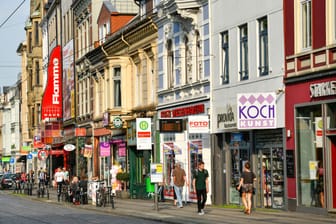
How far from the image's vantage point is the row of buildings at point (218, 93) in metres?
27.7

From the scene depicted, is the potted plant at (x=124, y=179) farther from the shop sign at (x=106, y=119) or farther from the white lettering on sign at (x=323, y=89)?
the white lettering on sign at (x=323, y=89)

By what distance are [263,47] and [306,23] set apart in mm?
3353

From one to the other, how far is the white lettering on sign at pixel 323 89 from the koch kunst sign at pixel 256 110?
2.51 m

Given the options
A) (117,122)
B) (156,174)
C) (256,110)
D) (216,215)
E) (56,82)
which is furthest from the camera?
(56,82)

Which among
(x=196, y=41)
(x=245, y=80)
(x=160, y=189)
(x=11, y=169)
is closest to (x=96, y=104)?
(x=160, y=189)

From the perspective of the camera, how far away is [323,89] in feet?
87.6

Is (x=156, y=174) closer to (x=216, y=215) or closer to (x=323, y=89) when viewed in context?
(x=216, y=215)

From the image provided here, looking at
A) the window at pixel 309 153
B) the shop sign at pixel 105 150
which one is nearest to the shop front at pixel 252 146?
the window at pixel 309 153

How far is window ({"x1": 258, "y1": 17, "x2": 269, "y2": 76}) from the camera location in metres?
30.9

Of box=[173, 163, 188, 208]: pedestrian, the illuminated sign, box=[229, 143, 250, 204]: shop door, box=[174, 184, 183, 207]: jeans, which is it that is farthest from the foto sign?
box=[229, 143, 250, 204]: shop door

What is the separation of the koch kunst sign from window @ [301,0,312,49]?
8.08ft

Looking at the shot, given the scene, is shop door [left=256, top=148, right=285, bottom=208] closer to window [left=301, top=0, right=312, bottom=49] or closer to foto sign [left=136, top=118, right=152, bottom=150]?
window [left=301, top=0, right=312, bottom=49]

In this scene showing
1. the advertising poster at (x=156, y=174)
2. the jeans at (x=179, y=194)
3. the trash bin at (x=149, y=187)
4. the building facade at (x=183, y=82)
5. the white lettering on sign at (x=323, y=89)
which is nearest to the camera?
the white lettering on sign at (x=323, y=89)

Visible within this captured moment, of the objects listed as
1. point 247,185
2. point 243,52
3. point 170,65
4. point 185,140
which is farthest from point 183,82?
point 247,185
